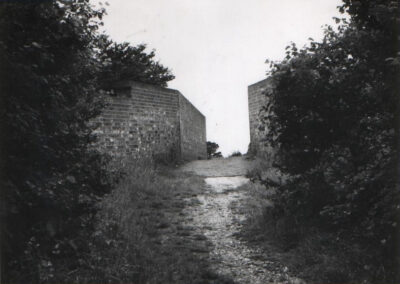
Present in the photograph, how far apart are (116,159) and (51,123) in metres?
7.52

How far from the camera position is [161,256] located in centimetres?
577

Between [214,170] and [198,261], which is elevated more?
[214,170]

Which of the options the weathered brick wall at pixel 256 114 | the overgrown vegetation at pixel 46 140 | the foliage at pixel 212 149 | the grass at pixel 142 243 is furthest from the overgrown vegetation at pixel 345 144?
the foliage at pixel 212 149

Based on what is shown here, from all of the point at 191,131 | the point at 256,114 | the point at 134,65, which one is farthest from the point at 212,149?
the point at 256,114

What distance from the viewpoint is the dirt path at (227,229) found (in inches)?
213

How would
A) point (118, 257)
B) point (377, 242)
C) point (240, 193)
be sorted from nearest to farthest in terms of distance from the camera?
point (377, 242)
point (118, 257)
point (240, 193)

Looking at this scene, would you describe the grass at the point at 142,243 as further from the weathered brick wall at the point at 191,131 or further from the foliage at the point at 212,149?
the foliage at the point at 212,149

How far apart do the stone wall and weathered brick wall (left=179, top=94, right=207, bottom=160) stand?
0.14ft

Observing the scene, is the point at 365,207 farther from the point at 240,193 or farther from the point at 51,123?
the point at 240,193

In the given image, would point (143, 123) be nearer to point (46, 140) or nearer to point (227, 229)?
point (227, 229)

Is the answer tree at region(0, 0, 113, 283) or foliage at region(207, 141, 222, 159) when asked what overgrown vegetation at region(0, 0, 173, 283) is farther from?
foliage at region(207, 141, 222, 159)

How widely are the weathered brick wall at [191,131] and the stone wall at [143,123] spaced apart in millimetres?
43

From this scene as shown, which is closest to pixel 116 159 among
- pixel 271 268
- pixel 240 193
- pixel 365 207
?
pixel 240 193

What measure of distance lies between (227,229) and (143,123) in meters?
6.71
